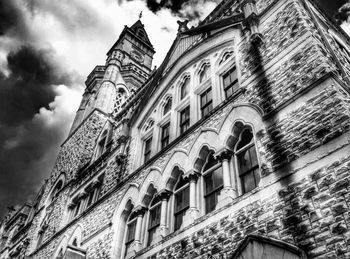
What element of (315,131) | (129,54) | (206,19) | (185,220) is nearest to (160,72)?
(206,19)

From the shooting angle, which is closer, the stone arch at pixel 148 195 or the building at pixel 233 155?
the building at pixel 233 155

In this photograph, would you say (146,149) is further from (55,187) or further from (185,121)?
(55,187)

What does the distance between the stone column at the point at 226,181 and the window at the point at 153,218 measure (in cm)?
256

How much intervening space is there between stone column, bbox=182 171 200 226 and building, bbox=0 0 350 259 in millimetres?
27

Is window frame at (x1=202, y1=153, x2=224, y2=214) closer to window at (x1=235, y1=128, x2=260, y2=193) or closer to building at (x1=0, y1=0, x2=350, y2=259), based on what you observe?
building at (x1=0, y1=0, x2=350, y2=259)

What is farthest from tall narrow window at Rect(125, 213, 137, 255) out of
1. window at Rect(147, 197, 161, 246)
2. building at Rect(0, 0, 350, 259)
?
window at Rect(147, 197, 161, 246)

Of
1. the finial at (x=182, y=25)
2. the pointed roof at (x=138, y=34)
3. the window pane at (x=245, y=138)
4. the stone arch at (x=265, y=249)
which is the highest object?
the pointed roof at (x=138, y=34)

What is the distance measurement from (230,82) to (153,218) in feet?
14.8

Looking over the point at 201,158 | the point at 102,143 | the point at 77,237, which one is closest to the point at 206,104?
the point at 201,158

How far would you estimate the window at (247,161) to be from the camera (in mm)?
6949

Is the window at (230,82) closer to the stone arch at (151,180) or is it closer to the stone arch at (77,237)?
the stone arch at (151,180)

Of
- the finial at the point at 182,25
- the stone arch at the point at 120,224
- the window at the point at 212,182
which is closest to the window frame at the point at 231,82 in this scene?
the window at the point at 212,182

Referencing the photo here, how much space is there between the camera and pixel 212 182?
7.96m

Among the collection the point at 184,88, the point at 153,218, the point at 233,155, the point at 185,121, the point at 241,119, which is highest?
the point at 184,88
